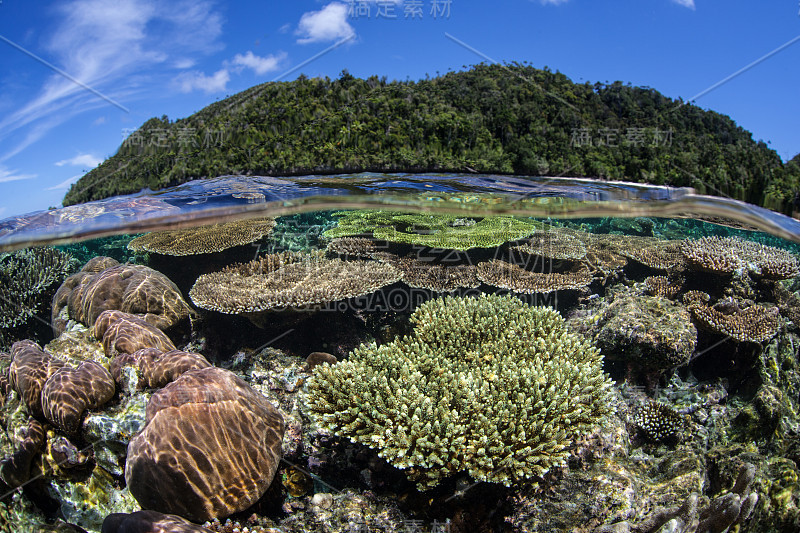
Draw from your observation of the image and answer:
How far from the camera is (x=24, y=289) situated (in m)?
9.71

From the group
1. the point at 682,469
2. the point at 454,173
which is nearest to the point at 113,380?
the point at 682,469

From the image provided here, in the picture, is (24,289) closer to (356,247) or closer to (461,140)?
(356,247)

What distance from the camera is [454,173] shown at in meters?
12.0

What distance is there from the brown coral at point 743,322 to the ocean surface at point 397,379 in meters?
0.05

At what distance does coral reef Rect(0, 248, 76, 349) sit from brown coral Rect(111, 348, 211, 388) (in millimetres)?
7770

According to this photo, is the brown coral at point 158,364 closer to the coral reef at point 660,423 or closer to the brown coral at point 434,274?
the brown coral at point 434,274

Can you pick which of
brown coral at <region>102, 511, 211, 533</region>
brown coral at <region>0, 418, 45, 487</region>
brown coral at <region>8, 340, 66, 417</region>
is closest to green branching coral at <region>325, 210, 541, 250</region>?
brown coral at <region>8, 340, 66, 417</region>

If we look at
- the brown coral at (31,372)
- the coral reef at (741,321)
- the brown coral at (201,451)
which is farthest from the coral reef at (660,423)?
the brown coral at (31,372)

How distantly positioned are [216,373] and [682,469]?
543cm

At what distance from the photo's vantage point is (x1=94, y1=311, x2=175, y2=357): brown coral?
17.2ft

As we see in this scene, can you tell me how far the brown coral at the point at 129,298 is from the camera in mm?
7453

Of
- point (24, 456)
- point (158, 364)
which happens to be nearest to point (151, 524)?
point (158, 364)

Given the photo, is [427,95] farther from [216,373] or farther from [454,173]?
[216,373]

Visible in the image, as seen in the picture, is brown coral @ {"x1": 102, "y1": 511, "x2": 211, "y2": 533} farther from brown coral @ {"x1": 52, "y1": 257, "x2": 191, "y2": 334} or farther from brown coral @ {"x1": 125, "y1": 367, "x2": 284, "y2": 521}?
brown coral @ {"x1": 52, "y1": 257, "x2": 191, "y2": 334}
